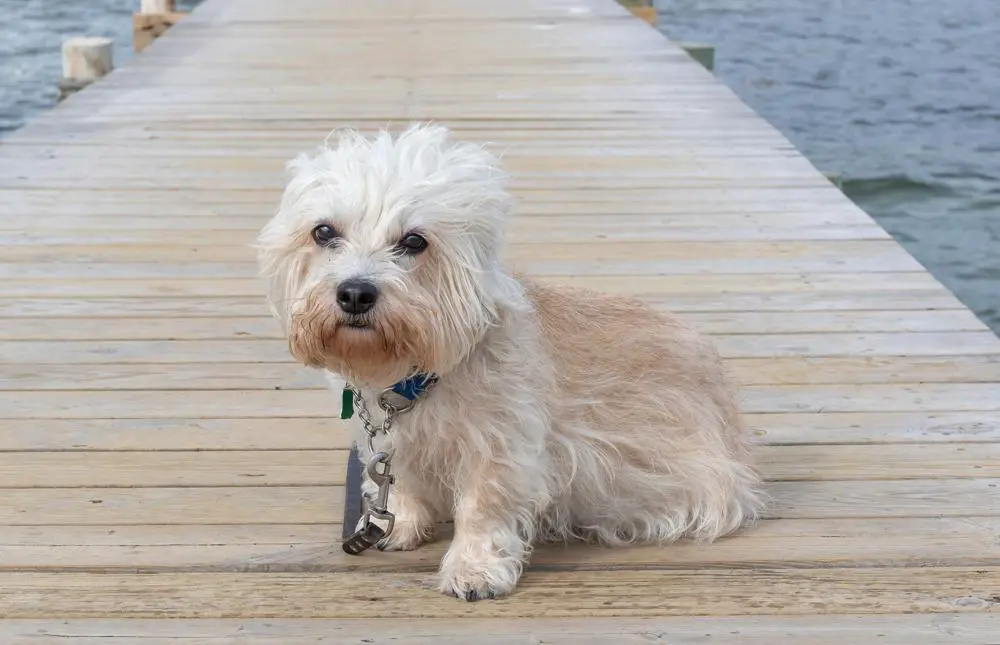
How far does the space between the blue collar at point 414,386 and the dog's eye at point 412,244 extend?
0.25 m

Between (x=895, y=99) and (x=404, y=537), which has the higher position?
(x=404, y=537)

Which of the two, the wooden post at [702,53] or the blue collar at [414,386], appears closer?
the blue collar at [414,386]

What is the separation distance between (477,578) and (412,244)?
691 millimetres

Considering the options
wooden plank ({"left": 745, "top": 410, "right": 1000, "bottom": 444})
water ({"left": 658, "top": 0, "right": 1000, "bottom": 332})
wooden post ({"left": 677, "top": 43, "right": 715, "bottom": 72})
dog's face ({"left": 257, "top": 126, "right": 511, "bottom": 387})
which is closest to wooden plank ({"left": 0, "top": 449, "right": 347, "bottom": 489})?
dog's face ({"left": 257, "top": 126, "right": 511, "bottom": 387})

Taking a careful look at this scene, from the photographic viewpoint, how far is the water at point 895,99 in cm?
927

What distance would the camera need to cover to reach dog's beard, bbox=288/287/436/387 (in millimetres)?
2404

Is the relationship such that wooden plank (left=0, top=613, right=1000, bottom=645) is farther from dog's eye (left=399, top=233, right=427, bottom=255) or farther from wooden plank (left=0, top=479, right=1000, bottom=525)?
dog's eye (left=399, top=233, right=427, bottom=255)

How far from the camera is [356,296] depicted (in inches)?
93.6

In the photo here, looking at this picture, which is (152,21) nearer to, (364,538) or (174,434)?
(174,434)

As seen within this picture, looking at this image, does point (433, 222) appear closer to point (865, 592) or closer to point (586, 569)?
point (586, 569)

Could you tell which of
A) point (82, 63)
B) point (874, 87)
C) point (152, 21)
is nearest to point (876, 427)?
point (82, 63)

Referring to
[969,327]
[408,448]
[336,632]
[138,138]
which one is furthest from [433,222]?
[138,138]

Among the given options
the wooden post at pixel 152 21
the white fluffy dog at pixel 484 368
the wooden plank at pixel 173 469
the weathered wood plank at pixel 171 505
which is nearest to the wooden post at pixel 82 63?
the wooden post at pixel 152 21

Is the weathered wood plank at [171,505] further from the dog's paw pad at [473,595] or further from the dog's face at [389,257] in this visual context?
the dog's face at [389,257]
